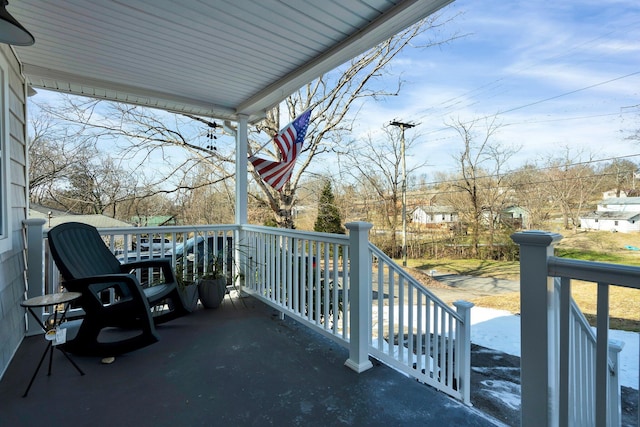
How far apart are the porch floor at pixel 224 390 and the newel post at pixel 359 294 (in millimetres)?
116

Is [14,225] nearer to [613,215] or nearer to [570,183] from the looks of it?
[613,215]

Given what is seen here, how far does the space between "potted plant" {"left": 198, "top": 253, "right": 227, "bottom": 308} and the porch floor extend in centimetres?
86

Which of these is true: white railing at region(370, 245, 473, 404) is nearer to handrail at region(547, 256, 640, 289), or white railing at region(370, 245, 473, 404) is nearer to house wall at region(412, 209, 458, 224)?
handrail at region(547, 256, 640, 289)

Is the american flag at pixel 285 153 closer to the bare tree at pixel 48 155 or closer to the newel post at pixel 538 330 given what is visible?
the newel post at pixel 538 330

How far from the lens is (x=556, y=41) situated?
10.3 m

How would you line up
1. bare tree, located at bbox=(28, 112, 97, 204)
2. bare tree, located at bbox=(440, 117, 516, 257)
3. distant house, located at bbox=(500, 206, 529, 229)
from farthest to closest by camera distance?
bare tree, located at bbox=(440, 117, 516, 257), distant house, located at bbox=(500, 206, 529, 229), bare tree, located at bbox=(28, 112, 97, 204)

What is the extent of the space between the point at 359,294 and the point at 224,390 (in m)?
1.11

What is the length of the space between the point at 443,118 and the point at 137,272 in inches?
501

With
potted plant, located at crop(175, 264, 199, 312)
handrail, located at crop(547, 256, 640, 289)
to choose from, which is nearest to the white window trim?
potted plant, located at crop(175, 264, 199, 312)

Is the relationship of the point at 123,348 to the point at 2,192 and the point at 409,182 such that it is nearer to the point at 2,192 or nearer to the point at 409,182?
the point at 2,192

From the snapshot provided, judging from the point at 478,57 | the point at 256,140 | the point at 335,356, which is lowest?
the point at 335,356

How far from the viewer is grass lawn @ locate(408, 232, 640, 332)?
22.6ft

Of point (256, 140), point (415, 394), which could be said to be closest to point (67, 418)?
point (415, 394)

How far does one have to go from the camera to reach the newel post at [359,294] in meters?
2.29
